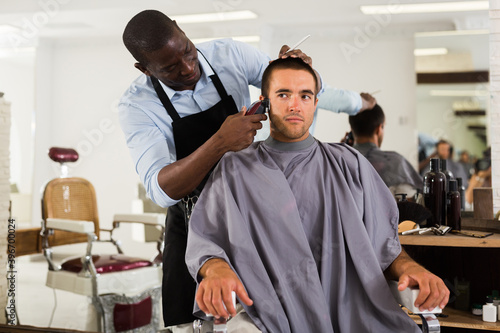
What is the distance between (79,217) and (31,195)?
3354 mm

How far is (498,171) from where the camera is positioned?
2.43 metres

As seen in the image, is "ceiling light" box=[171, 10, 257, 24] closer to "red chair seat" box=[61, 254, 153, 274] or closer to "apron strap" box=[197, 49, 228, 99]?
"red chair seat" box=[61, 254, 153, 274]

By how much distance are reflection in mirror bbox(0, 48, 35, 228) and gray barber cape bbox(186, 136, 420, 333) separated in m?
5.83

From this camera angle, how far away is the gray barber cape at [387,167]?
291cm

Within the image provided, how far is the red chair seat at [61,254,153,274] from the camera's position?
3.26 meters

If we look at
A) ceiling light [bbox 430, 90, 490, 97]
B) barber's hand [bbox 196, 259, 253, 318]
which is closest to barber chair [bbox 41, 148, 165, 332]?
barber's hand [bbox 196, 259, 253, 318]

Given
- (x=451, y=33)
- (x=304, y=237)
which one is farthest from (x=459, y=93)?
(x=304, y=237)

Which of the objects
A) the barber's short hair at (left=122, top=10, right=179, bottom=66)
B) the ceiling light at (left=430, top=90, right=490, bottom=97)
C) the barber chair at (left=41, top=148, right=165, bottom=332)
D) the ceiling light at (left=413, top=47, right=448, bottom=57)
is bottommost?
the barber chair at (left=41, top=148, right=165, bottom=332)

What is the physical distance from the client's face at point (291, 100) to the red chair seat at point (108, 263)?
6.66ft

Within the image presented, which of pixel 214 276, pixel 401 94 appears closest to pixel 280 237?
pixel 214 276

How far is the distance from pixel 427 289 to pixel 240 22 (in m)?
4.92

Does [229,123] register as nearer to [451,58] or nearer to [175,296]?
[175,296]

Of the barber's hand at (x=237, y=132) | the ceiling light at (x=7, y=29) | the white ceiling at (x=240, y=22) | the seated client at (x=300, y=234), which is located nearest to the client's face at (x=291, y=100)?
the seated client at (x=300, y=234)

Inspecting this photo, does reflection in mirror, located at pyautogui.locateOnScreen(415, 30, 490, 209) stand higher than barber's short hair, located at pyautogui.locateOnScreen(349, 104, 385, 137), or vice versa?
reflection in mirror, located at pyautogui.locateOnScreen(415, 30, 490, 209)
